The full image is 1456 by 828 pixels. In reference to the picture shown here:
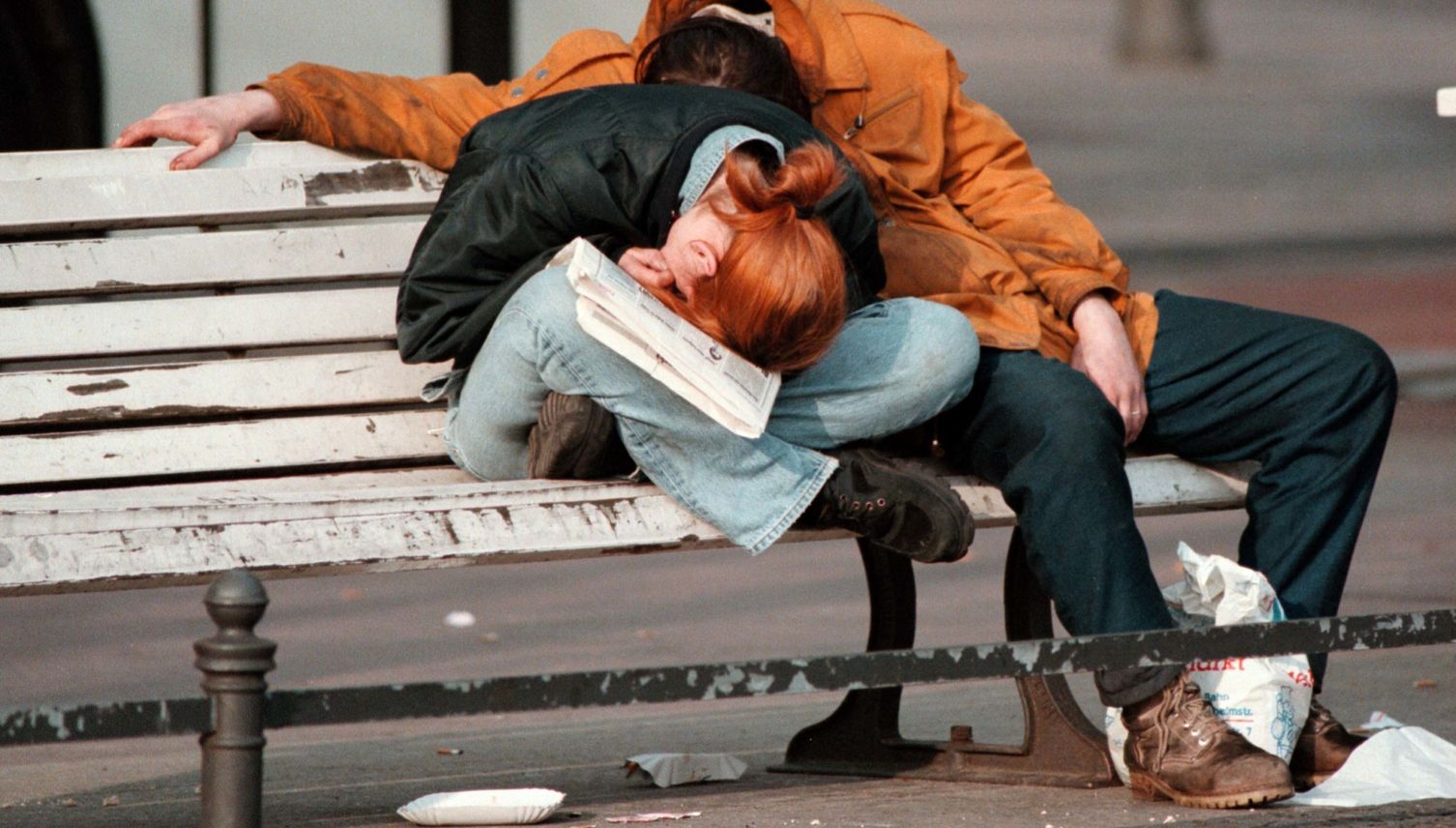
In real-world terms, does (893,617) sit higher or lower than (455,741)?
higher

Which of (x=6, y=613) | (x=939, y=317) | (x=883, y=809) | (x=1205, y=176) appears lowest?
(x=1205, y=176)

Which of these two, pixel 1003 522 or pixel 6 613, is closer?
pixel 1003 522

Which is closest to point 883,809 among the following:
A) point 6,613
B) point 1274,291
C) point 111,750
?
point 111,750

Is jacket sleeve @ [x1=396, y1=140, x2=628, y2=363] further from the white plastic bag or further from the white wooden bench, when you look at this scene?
the white plastic bag

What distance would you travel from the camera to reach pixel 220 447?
3.85 m

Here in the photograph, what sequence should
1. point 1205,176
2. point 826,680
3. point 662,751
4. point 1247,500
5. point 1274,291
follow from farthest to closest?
point 1205,176 → point 1274,291 → point 662,751 → point 1247,500 → point 826,680

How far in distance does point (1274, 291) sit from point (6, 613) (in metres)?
11.0

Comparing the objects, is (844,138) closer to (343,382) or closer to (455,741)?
(343,382)

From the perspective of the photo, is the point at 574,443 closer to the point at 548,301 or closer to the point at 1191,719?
the point at 548,301

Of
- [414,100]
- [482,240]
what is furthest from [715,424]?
[414,100]

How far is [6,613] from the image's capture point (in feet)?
21.2

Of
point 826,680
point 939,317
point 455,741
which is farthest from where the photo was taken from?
point 455,741

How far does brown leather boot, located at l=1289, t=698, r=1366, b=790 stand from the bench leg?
1.06 feet

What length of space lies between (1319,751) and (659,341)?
4.57 ft
